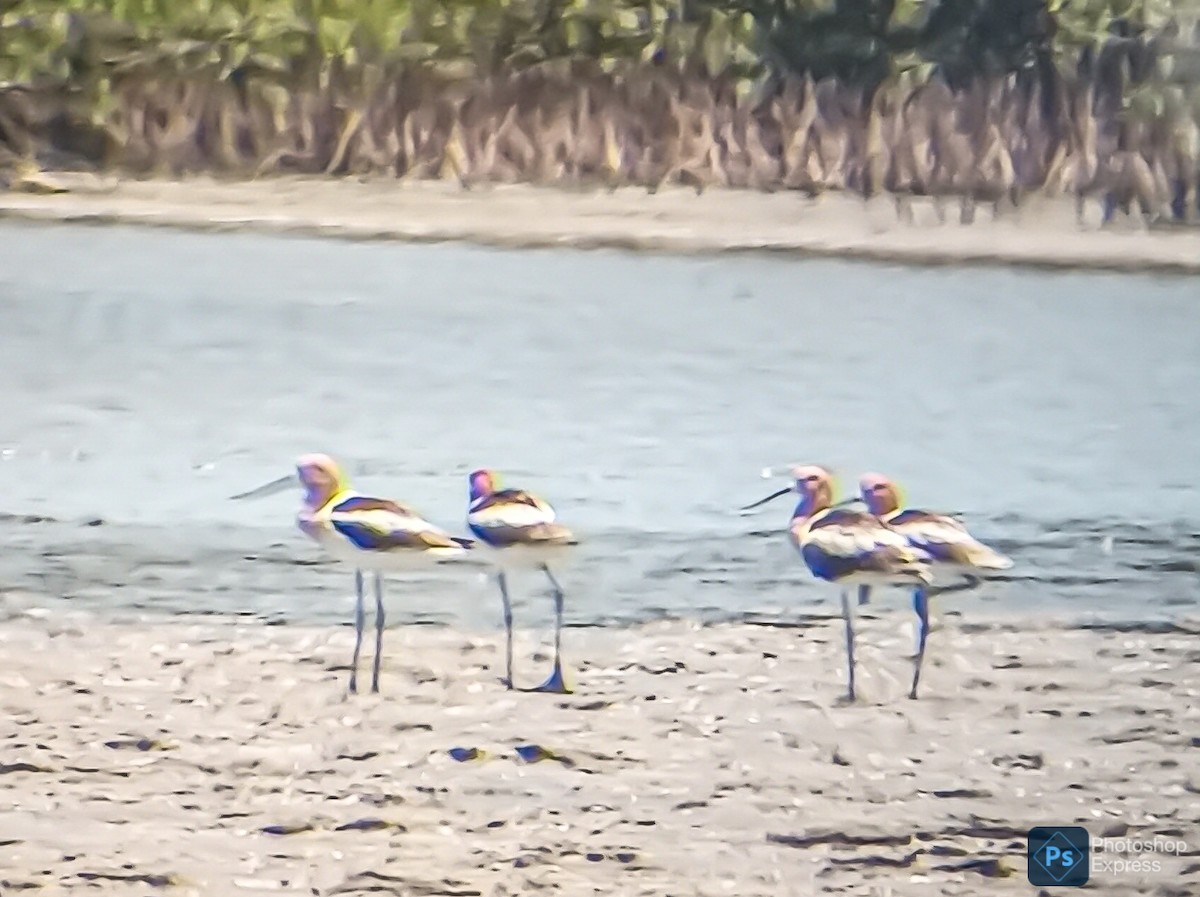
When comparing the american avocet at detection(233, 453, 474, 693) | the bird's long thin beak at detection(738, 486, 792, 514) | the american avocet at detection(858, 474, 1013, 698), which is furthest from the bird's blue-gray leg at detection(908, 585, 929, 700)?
the american avocet at detection(233, 453, 474, 693)

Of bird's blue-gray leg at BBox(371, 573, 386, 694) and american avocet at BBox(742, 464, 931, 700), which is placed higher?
american avocet at BBox(742, 464, 931, 700)

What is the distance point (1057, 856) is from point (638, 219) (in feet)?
2.54

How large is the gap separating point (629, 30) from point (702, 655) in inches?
25.0

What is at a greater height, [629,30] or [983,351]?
[629,30]

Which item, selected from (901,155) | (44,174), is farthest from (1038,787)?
(44,174)

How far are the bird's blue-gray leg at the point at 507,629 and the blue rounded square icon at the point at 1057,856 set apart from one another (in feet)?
1.82

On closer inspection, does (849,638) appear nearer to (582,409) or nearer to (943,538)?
(943,538)

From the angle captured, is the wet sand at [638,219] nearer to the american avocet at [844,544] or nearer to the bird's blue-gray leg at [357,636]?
the american avocet at [844,544]

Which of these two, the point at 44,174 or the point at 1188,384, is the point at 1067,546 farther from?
the point at 44,174

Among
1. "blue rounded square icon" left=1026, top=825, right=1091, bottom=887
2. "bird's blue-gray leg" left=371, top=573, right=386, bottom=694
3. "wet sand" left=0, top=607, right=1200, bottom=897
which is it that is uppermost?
"bird's blue-gray leg" left=371, top=573, right=386, bottom=694

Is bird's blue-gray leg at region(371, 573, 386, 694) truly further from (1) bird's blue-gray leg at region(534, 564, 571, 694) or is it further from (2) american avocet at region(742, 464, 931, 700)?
(2) american avocet at region(742, 464, 931, 700)

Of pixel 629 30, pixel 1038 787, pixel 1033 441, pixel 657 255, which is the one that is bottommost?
pixel 1038 787

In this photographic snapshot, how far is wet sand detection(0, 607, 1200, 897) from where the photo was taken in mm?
1179

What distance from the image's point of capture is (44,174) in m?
1.19
